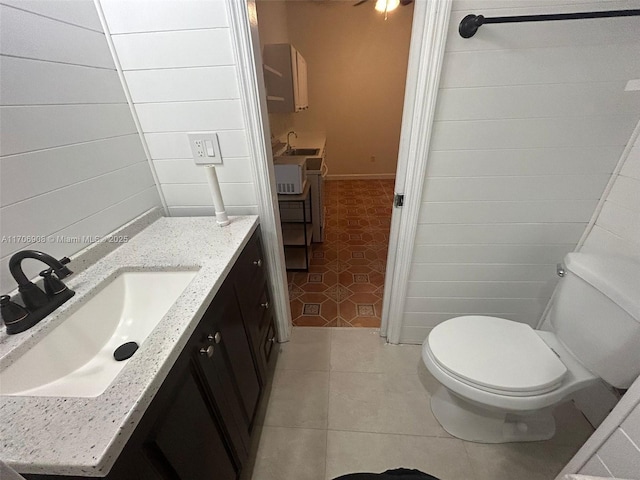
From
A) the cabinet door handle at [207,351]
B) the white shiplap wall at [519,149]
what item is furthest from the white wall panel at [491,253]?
the cabinet door handle at [207,351]

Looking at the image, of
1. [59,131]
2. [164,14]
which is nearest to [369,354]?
[59,131]

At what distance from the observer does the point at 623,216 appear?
1.06 m

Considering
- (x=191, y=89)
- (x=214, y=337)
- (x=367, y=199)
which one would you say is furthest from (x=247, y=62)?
(x=367, y=199)

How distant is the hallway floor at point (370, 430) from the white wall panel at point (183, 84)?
1408mm

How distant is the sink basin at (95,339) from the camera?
2.09 ft

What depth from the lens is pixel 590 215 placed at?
1.18 metres

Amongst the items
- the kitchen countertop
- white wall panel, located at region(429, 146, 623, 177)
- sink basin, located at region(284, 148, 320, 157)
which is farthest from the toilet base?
sink basin, located at region(284, 148, 320, 157)

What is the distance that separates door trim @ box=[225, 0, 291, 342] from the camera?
3.10 ft

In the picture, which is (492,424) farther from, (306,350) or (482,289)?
(306,350)

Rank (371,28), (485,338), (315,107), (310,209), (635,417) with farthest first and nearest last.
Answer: (315,107), (371,28), (310,209), (485,338), (635,417)

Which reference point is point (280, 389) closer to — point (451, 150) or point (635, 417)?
point (635, 417)

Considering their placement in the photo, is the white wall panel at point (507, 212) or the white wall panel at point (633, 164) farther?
the white wall panel at point (507, 212)

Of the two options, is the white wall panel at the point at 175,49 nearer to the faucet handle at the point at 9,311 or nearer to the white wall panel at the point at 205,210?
the white wall panel at the point at 205,210

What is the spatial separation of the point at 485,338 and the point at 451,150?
79 cm
